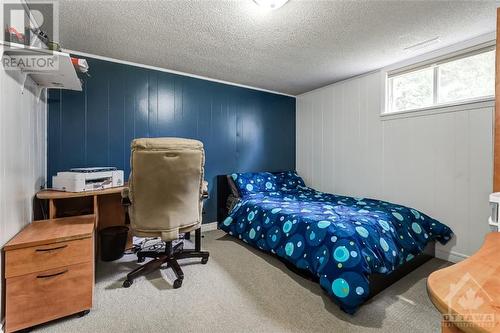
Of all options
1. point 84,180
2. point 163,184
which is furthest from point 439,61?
point 84,180

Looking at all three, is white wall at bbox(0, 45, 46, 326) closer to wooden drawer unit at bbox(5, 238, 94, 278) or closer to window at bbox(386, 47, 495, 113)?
wooden drawer unit at bbox(5, 238, 94, 278)

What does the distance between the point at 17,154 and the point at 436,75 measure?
3902mm

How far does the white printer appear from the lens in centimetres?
203

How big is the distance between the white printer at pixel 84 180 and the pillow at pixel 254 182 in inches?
62.9

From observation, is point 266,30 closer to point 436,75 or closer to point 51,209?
point 436,75

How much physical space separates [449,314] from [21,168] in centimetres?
238

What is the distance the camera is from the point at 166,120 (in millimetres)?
3111

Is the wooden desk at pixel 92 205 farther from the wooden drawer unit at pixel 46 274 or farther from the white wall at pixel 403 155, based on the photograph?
the white wall at pixel 403 155

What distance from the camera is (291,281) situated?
2.04 meters

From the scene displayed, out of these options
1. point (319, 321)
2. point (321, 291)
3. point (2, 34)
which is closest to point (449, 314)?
point (319, 321)

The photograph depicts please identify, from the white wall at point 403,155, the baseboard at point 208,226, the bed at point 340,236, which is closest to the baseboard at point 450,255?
the white wall at point 403,155

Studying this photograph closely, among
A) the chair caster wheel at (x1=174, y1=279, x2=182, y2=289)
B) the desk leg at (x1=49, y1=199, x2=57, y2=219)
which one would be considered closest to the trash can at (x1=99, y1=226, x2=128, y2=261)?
the desk leg at (x1=49, y1=199, x2=57, y2=219)

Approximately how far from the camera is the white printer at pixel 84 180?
2027 mm

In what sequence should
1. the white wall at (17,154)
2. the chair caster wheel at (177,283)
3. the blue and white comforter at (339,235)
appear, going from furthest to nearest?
the chair caster wheel at (177,283) < the blue and white comforter at (339,235) < the white wall at (17,154)
